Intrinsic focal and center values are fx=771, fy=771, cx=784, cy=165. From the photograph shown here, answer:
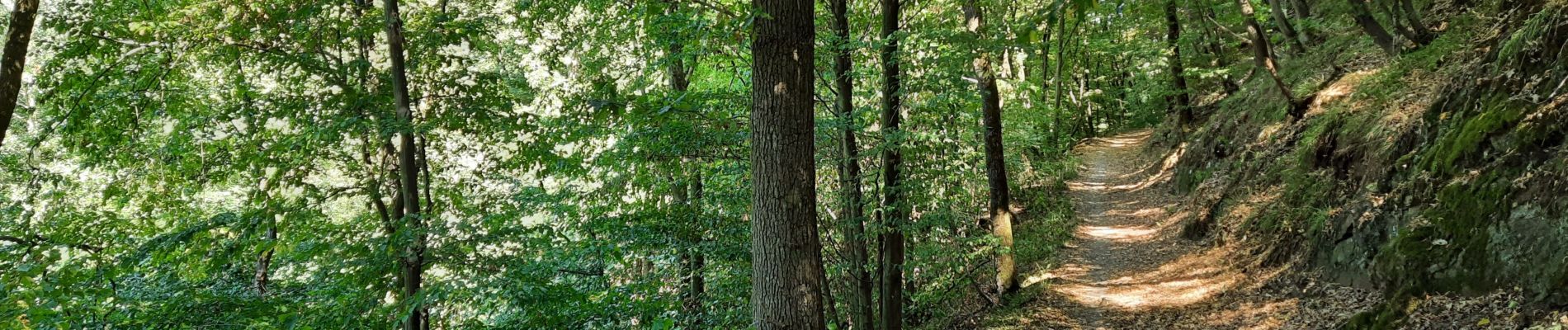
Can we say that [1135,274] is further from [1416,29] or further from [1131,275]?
[1416,29]

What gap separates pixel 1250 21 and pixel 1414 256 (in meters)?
7.34

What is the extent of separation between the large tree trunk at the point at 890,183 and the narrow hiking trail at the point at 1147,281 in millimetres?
2160

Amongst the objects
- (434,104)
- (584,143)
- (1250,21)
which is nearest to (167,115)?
(434,104)

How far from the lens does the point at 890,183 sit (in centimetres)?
684

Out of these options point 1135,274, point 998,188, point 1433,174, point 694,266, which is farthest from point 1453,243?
point 694,266

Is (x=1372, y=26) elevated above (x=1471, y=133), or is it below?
above

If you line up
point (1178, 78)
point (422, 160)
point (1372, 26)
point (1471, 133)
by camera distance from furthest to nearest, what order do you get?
1. point (1178, 78)
2. point (1372, 26)
3. point (422, 160)
4. point (1471, 133)

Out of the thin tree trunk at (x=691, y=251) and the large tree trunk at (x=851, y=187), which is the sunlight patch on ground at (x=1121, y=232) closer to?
the large tree trunk at (x=851, y=187)

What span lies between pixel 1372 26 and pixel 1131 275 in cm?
394

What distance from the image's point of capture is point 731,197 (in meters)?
7.28

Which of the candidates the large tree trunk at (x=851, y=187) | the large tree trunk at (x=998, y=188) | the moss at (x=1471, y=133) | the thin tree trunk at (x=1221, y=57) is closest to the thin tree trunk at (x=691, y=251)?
the large tree trunk at (x=851, y=187)

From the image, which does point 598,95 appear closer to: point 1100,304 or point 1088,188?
point 1100,304

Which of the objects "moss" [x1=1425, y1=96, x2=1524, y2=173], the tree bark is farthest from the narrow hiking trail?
the tree bark

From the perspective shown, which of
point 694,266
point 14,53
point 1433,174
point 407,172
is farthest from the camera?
point 694,266
